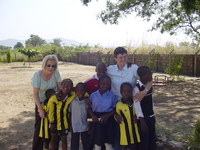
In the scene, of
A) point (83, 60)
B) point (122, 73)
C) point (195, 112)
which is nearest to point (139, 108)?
point (122, 73)

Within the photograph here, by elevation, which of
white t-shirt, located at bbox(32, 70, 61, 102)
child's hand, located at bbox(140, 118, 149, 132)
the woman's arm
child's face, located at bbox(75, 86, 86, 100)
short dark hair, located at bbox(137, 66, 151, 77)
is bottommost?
child's hand, located at bbox(140, 118, 149, 132)

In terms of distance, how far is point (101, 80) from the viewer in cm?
322

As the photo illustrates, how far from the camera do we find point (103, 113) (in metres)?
3.25

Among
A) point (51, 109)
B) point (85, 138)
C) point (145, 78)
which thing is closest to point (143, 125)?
point (145, 78)

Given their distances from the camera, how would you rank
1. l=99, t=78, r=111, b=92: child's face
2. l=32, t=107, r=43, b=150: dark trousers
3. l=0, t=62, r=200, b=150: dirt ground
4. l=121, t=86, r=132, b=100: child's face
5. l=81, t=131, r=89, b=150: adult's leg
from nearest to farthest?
l=121, t=86, r=132, b=100: child's face, l=99, t=78, r=111, b=92: child's face, l=81, t=131, r=89, b=150: adult's leg, l=32, t=107, r=43, b=150: dark trousers, l=0, t=62, r=200, b=150: dirt ground

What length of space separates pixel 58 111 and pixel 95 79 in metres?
0.65

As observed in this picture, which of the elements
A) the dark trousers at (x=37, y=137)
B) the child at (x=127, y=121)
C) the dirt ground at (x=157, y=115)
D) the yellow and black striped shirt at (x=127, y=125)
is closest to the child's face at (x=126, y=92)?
the child at (x=127, y=121)

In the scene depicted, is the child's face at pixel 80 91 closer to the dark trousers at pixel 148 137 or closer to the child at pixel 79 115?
the child at pixel 79 115

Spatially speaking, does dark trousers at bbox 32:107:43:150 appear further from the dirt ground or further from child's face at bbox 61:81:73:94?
the dirt ground

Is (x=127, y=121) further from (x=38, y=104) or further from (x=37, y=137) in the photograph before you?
(x=37, y=137)

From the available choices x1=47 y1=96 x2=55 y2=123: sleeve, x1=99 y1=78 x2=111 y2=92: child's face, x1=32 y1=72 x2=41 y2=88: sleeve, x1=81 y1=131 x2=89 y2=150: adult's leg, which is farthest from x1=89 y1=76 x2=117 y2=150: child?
x1=32 y1=72 x2=41 y2=88: sleeve

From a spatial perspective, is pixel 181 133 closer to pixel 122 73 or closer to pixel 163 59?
pixel 122 73

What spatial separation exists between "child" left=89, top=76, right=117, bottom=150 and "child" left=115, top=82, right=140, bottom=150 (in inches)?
4.4

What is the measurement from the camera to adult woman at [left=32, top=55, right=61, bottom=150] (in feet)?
11.4
